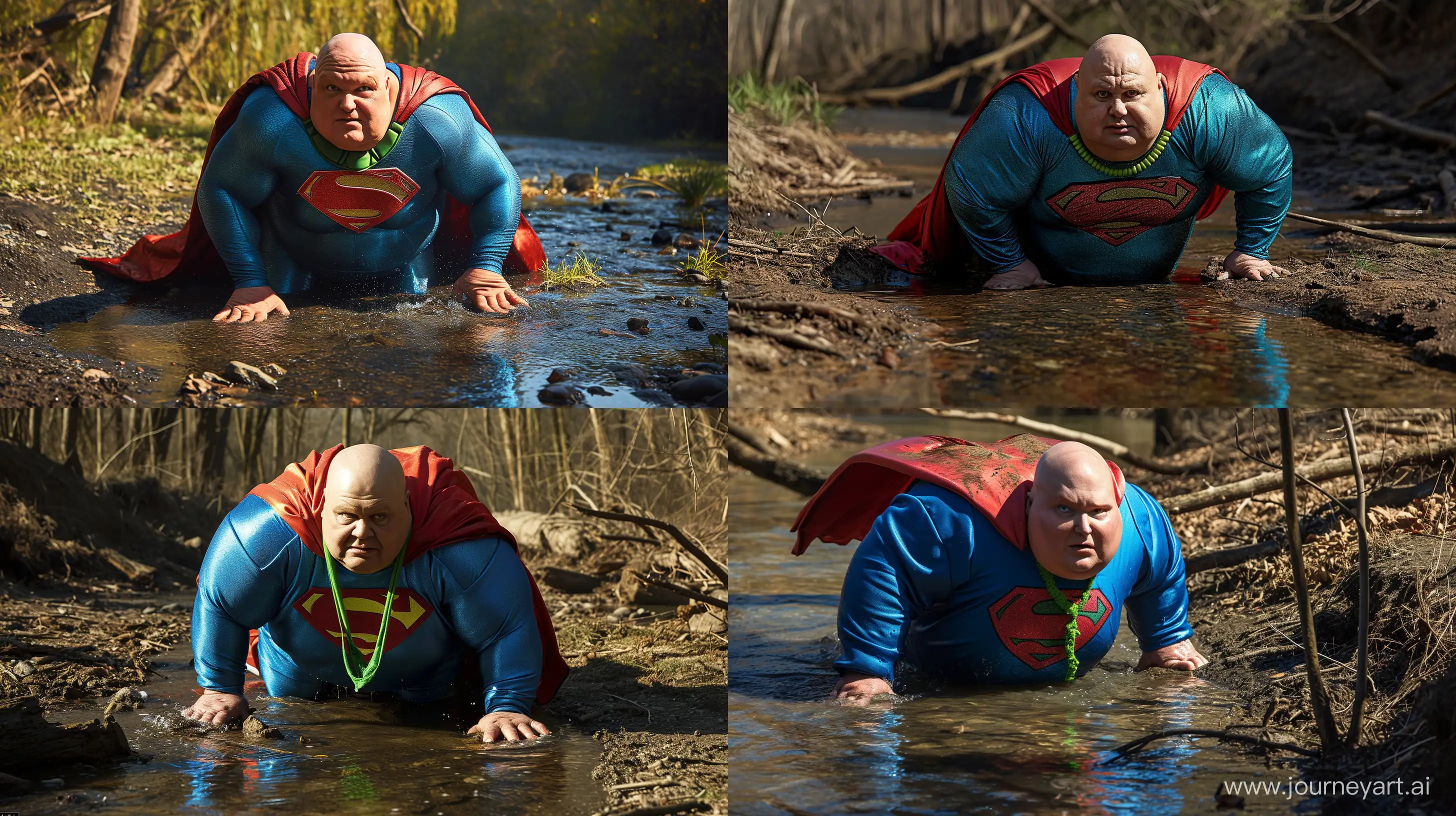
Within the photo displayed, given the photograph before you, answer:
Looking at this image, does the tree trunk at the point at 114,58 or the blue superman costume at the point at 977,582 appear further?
the tree trunk at the point at 114,58

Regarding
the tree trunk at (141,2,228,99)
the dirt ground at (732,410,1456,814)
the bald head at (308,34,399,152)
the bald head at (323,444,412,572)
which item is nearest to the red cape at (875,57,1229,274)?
the dirt ground at (732,410,1456,814)

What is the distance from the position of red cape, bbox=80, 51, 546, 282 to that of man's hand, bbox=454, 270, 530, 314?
19 centimetres

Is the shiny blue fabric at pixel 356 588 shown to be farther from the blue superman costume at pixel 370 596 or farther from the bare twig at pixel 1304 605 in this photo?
the bare twig at pixel 1304 605

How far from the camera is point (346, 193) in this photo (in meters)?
4.97

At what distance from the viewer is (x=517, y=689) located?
4.07 m

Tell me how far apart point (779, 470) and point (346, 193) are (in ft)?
8.52

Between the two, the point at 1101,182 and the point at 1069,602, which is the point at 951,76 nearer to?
the point at 1101,182

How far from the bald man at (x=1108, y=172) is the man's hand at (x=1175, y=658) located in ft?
5.11

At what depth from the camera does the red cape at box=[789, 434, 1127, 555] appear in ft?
13.5

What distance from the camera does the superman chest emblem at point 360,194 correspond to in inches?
193

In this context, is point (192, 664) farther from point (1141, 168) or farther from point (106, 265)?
point (1141, 168)

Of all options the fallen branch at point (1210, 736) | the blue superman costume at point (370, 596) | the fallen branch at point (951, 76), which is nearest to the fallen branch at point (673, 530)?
the blue superman costume at point (370, 596)

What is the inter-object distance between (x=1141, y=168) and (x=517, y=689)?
3.11 meters

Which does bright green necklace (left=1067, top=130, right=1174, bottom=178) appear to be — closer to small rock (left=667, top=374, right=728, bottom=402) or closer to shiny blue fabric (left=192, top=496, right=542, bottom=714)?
small rock (left=667, top=374, right=728, bottom=402)
